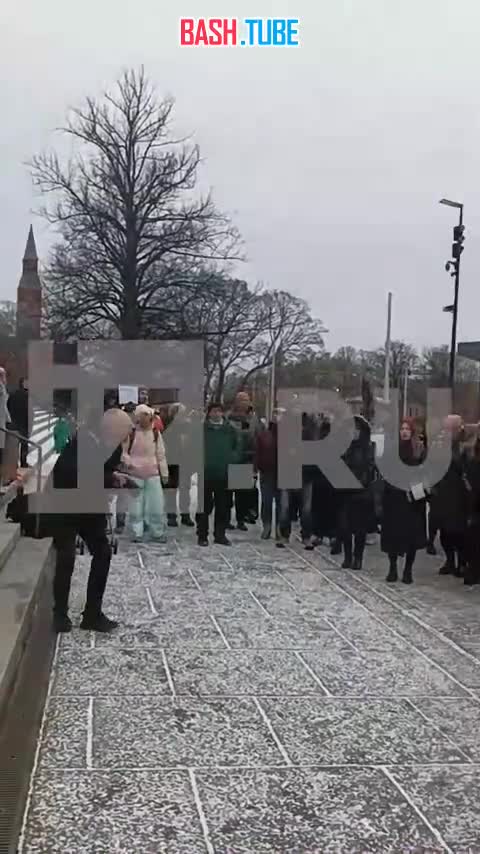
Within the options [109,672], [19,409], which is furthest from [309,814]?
[19,409]

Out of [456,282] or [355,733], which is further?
[456,282]

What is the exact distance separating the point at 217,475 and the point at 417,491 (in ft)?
8.73

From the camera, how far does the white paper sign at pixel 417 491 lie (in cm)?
905

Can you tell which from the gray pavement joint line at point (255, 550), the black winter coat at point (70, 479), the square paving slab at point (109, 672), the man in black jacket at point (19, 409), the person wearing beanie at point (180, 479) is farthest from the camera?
the man in black jacket at point (19, 409)

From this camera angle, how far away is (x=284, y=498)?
35.9 ft

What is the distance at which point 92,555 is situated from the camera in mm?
6711

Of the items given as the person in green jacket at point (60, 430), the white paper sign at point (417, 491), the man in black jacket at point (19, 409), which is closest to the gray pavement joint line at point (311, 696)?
the white paper sign at point (417, 491)

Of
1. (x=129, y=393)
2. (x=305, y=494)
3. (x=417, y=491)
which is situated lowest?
(x=305, y=494)

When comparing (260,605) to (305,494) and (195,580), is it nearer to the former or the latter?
(195,580)

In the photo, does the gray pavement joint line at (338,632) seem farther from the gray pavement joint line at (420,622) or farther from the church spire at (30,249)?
the church spire at (30,249)

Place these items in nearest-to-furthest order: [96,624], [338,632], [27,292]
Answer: [96,624], [338,632], [27,292]

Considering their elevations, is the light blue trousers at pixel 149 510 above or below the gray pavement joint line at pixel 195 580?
above

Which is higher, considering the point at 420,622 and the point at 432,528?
the point at 432,528

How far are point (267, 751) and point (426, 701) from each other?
1.30m
